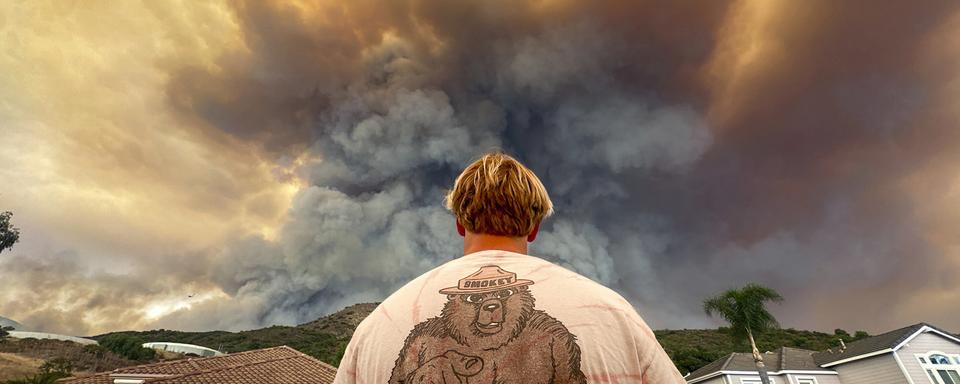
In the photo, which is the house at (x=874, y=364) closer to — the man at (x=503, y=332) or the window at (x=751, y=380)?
the window at (x=751, y=380)

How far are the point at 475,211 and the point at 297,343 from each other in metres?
93.0

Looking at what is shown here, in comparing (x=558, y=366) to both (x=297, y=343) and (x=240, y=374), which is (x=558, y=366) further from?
(x=297, y=343)

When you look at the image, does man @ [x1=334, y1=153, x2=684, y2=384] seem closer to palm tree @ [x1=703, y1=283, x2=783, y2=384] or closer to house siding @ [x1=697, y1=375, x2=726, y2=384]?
palm tree @ [x1=703, y1=283, x2=783, y2=384]

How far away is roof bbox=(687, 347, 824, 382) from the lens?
1406 inches

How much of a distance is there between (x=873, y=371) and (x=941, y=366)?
181 inches

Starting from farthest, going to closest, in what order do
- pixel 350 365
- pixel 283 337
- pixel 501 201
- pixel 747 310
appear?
pixel 283 337 → pixel 747 310 → pixel 501 201 → pixel 350 365

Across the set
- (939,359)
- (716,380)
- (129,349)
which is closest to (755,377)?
(716,380)

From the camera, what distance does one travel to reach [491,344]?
1614 millimetres

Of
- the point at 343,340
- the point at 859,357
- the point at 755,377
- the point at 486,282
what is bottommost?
the point at 486,282

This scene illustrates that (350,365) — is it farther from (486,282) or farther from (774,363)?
(774,363)

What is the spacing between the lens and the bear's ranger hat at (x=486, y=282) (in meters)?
1.80

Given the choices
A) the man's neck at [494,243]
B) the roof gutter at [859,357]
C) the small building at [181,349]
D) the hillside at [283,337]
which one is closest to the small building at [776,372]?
the roof gutter at [859,357]

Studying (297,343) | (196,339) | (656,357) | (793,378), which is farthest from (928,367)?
(196,339)

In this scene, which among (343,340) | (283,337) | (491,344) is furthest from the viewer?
(283,337)
